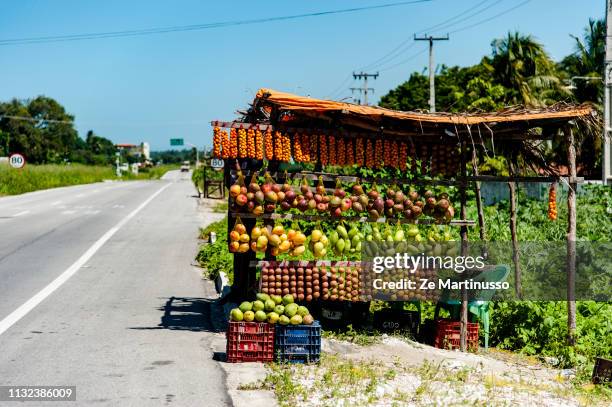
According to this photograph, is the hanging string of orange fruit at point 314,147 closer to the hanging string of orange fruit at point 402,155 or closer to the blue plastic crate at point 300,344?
the hanging string of orange fruit at point 402,155

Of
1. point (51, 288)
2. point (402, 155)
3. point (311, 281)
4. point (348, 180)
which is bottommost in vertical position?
point (51, 288)

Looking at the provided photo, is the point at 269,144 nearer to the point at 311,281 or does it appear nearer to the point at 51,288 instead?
the point at 311,281

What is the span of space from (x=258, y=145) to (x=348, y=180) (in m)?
1.37

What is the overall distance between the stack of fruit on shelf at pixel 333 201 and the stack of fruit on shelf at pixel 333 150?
330 mm

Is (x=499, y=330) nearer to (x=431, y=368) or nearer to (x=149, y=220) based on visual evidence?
(x=431, y=368)

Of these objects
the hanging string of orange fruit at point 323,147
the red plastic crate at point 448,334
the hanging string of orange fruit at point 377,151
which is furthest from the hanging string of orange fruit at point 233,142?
the red plastic crate at point 448,334

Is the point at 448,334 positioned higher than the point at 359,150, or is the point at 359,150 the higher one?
the point at 359,150

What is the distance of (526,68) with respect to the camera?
44.5 meters

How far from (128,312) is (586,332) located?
6906 millimetres

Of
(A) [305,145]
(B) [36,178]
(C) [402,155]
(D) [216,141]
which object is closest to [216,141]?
(D) [216,141]

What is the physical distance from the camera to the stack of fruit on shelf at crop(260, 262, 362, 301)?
10.3 metres

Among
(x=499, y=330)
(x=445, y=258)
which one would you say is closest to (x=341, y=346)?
(x=445, y=258)

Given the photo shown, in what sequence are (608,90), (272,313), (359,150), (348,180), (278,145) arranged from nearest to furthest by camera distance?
(272,313) < (278,145) < (348,180) < (359,150) < (608,90)

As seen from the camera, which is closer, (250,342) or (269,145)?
(250,342)
